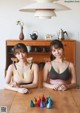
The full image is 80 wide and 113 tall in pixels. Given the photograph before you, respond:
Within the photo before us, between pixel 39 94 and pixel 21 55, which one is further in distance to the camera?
pixel 21 55

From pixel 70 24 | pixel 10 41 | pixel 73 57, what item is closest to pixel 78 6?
pixel 70 24

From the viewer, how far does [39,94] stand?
271 centimetres

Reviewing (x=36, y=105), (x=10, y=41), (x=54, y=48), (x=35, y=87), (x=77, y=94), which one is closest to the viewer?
(x=36, y=105)

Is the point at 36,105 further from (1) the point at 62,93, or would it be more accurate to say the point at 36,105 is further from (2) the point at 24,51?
(2) the point at 24,51

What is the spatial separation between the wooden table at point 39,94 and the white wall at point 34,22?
101 inches

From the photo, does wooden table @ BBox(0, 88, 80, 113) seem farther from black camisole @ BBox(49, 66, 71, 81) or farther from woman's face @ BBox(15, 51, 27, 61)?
woman's face @ BBox(15, 51, 27, 61)

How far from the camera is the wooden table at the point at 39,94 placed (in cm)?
215

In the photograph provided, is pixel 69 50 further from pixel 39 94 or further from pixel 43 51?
pixel 39 94

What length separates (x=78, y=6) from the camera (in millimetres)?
5238

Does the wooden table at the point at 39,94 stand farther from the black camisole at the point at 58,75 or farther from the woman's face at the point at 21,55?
the woman's face at the point at 21,55

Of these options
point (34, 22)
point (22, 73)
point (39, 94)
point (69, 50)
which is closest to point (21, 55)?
point (22, 73)

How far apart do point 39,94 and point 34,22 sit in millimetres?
2816

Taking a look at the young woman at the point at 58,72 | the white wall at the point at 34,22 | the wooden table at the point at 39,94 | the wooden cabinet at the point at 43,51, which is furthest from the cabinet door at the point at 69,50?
the wooden table at the point at 39,94

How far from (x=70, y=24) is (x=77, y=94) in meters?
2.78
